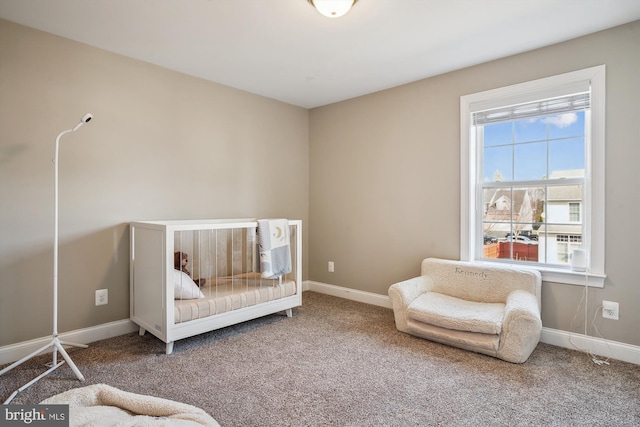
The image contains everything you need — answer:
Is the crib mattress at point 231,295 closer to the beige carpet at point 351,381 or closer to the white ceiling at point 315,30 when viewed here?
the beige carpet at point 351,381

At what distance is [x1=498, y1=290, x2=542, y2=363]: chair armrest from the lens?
2164mm

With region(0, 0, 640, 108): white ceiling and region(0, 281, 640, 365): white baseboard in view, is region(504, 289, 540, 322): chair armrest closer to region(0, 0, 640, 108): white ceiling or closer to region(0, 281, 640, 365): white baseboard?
region(0, 281, 640, 365): white baseboard

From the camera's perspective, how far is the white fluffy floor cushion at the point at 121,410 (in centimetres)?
123

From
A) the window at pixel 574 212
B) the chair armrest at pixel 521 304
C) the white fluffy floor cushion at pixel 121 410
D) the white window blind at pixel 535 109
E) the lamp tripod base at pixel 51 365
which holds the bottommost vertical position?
the lamp tripod base at pixel 51 365

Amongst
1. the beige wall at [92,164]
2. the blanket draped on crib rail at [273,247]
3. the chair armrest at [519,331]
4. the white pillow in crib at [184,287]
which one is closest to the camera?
the chair armrest at [519,331]

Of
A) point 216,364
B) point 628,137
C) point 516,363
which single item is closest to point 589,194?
point 628,137

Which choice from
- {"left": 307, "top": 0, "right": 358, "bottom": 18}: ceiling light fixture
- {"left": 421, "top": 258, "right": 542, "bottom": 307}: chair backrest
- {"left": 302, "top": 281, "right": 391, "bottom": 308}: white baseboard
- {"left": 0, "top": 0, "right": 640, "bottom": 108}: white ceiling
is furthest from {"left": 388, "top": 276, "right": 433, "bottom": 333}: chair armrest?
{"left": 307, "top": 0, "right": 358, "bottom": 18}: ceiling light fixture

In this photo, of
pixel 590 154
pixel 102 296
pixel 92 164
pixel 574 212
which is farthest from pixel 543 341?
pixel 92 164

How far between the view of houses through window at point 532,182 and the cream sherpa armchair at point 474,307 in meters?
0.33

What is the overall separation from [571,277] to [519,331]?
27.5 inches

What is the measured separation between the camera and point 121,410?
1380 mm


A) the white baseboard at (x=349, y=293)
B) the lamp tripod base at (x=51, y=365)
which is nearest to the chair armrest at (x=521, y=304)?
the white baseboard at (x=349, y=293)

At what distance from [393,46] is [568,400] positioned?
254 cm

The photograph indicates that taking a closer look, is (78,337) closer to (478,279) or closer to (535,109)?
(478,279)
